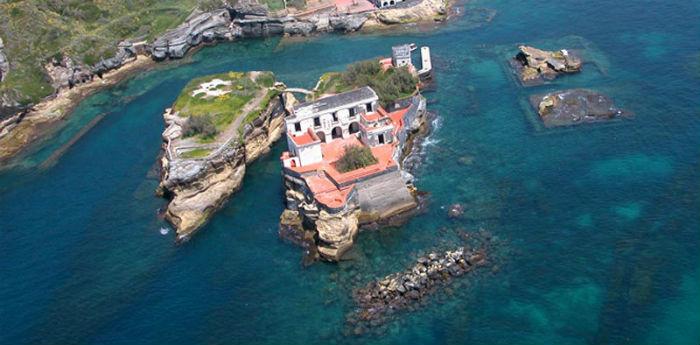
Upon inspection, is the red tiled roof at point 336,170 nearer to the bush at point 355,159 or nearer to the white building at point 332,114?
the bush at point 355,159

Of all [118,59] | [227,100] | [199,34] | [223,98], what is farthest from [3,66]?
[227,100]

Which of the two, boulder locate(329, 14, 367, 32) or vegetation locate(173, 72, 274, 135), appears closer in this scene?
vegetation locate(173, 72, 274, 135)

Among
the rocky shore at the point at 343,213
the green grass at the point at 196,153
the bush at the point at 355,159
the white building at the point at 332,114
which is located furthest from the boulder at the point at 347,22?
the rocky shore at the point at 343,213

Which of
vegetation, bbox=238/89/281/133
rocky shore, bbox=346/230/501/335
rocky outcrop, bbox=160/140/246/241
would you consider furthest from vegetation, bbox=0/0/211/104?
rocky shore, bbox=346/230/501/335

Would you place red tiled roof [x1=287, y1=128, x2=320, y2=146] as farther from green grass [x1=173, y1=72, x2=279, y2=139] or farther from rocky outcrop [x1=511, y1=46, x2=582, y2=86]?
rocky outcrop [x1=511, y1=46, x2=582, y2=86]

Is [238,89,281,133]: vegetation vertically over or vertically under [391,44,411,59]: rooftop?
under
